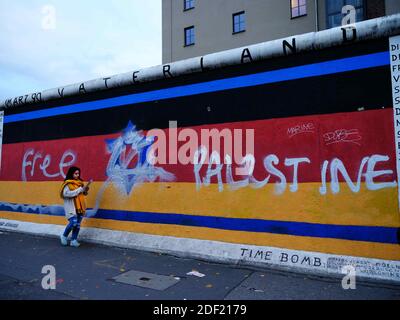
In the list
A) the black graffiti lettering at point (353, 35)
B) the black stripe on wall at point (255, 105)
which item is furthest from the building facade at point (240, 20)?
the black stripe on wall at point (255, 105)

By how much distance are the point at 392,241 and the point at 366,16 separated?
50.3ft

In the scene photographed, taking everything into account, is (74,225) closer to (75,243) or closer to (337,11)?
(75,243)

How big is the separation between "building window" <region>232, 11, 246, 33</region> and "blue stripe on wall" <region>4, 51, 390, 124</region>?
17.1 meters

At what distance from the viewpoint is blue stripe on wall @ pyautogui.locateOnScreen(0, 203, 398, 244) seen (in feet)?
16.1

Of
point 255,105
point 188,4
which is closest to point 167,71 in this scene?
point 255,105

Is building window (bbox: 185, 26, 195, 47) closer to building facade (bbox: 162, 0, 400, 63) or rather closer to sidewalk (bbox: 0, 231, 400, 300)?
building facade (bbox: 162, 0, 400, 63)

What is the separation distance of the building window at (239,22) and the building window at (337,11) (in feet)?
20.1

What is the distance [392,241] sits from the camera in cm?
478

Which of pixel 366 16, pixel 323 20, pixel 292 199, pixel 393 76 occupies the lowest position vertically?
pixel 292 199
